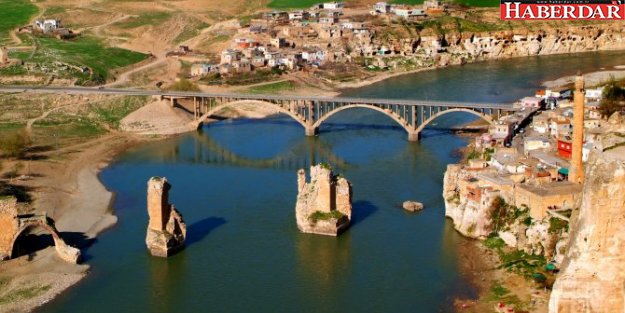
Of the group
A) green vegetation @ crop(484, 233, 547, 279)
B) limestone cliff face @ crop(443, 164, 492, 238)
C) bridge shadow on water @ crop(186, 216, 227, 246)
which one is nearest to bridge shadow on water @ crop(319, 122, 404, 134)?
limestone cliff face @ crop(443, 164, 492, 238)

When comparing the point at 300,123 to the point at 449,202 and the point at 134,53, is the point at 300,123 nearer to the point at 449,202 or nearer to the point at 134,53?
the point at 449,202

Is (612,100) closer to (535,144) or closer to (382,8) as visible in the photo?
(535,144)

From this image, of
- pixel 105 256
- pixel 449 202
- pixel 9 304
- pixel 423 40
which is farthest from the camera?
pixel 423 40

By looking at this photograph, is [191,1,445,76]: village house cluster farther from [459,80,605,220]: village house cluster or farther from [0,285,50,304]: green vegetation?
[0,285,50,304]: green vegetation

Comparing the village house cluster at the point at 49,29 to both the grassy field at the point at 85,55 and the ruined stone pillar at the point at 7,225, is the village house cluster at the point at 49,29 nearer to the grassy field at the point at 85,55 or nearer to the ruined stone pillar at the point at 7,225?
the grassy field at the point at 85,55

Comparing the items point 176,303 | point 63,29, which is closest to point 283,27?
point 63,29
